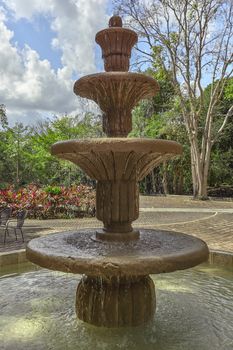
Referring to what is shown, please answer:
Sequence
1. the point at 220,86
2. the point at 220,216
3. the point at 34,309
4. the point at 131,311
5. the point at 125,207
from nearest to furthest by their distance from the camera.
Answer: the point at 131,311
the point at 125,207
the point at 34,309
the point at 220,216
the point at 220,86

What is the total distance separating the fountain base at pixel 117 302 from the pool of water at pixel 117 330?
0.30 feet

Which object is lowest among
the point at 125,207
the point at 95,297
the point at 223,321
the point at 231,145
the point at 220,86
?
the point at 223,321

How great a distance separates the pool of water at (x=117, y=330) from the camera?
3834mm

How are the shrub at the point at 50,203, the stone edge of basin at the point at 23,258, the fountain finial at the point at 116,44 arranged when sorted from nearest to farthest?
1. the fountain finial at the point at 116,44
2. the stone edge of basin at the point at 23,258
3. the shrub at the point at 50,203

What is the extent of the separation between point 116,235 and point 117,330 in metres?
1.02

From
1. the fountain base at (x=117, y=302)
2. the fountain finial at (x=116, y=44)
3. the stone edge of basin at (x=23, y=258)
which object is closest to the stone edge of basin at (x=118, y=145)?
the fountain base at (x=117, y=302)

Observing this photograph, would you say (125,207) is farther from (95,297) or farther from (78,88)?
(78,88)

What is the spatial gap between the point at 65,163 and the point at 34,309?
70.9 feet

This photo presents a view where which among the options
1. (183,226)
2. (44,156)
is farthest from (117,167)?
(44,156)

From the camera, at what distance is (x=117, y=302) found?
159 inches

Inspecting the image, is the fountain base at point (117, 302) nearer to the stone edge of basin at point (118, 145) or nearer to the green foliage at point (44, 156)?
the stone edge of basin at point (118, 145)

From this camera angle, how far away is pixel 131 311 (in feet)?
13.3

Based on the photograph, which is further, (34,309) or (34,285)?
(34,285)

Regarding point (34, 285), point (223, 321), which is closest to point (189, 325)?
point (223, 321)
